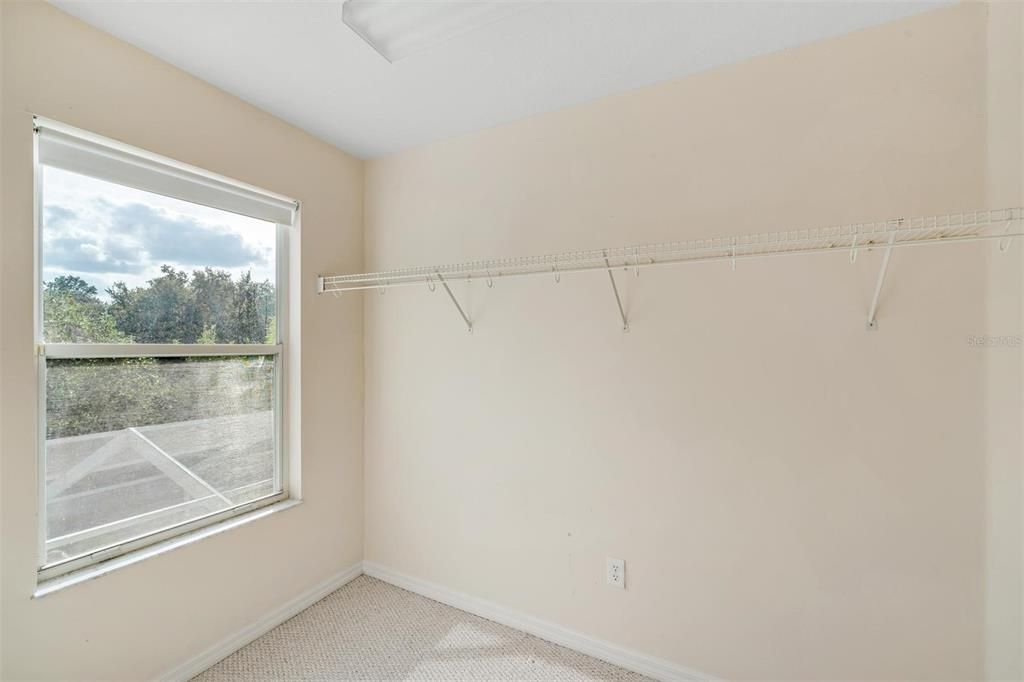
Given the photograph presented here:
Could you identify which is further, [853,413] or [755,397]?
[755,397]

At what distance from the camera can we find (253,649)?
191 cm

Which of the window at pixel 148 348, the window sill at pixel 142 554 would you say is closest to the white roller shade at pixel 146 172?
the window at pixel 148 348

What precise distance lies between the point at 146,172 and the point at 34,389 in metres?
0.87

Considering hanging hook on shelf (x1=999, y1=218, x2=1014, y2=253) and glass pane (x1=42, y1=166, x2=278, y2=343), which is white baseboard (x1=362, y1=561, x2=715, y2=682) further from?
hanging hook on shelf (x1=999, y1=218, x2=1014, y2=253)

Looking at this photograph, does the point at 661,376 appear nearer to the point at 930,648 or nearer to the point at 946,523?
the point at 946,523

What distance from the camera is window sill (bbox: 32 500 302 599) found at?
1.44 meters

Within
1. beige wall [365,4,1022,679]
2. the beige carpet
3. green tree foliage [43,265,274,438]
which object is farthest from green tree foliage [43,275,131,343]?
the beige carpet

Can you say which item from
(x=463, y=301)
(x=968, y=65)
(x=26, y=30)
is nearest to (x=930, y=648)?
(x=968, y=65)

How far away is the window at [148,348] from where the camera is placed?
4.90 feet

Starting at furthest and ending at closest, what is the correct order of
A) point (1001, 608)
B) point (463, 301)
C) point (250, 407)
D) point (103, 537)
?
point (463, 301)
point (250, 407)
point (103, 537)
point (1001, 608)

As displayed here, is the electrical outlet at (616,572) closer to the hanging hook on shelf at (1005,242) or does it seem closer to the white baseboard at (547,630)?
the white baseboard at (547,630)

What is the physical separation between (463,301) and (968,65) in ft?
6.55

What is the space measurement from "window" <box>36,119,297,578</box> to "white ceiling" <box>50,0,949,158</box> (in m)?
0.44

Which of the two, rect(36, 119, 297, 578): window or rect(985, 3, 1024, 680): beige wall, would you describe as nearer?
rect(985, 3, 1024, 680): beige wall
